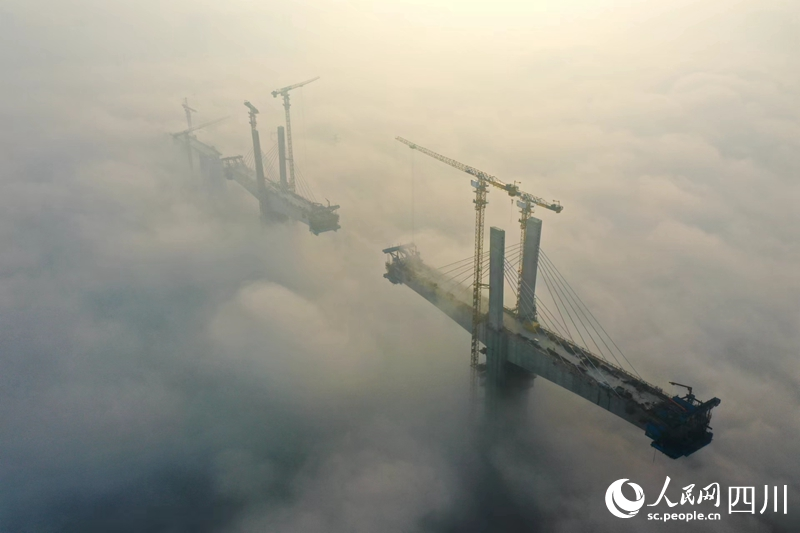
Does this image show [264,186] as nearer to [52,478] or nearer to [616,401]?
[52,478]

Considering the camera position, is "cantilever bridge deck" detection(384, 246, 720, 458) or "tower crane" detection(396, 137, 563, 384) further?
"tower crane" detection(396, 137, 563, 384)

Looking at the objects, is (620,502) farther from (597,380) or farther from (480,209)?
(480,209)

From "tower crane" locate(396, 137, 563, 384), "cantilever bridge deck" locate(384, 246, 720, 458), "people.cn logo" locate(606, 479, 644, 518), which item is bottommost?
"people.cn logo" locate(606, 479, 644, 518)

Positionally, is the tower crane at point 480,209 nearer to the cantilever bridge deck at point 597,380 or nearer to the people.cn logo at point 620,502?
the cantilever bridge deck at point 597,380

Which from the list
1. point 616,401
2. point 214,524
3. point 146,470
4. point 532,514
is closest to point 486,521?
point 532,514

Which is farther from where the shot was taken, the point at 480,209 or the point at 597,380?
the point at 480,209

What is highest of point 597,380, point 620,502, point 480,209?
point 480,209

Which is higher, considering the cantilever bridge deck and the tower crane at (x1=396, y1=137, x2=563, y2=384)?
the tower crane at (x1=396, y1=137, x2=563, y2=384)

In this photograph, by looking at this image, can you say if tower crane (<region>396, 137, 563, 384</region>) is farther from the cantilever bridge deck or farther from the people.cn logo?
the people.cn logo

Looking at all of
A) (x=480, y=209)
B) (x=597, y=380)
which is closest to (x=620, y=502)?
(x=597, y=380)
